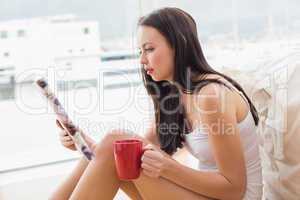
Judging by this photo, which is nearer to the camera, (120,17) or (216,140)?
(216,140)

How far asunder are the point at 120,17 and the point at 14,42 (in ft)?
1.74

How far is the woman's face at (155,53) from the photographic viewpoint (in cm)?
141

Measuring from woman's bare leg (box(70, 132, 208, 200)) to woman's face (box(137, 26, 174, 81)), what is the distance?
9.6 inches

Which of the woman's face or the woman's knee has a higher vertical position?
the woman's face

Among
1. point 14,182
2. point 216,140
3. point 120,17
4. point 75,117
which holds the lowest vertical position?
point 14,182

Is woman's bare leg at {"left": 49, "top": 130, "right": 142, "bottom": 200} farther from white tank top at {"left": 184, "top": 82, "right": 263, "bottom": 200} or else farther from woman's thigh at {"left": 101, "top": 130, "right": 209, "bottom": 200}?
white tank top at {"left": 184, "top": 82, "right": 263, "bottom": 200}

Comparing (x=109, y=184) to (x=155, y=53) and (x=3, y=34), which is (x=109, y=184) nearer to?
(x=155, y=53)

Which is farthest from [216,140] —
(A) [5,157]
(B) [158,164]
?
(A) [5,157]

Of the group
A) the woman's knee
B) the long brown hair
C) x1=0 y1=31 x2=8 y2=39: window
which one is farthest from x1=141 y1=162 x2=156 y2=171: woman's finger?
x1=0 y1=31 x2=8 y2=39: window

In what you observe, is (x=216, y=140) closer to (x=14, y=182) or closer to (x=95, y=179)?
(x=95, y=179)

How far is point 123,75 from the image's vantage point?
226 cm

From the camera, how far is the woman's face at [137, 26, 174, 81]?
1410 millimetres

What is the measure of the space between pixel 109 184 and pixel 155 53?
1.44 ft

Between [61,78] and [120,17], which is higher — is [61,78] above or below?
below
